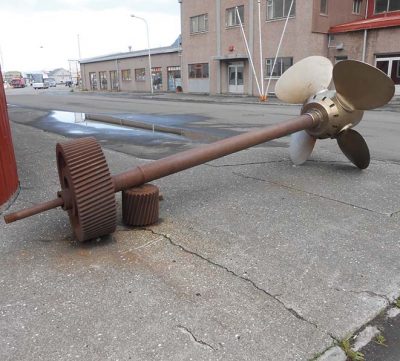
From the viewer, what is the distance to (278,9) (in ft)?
92.3

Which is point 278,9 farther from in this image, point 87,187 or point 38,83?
point 38,83

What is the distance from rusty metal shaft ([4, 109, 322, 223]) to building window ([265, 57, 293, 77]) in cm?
2352

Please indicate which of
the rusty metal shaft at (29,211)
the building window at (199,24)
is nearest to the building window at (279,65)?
the building window at (199,24)

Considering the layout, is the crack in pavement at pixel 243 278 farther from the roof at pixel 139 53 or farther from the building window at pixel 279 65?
the roof at pixel 139 53

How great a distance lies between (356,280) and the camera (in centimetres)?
343

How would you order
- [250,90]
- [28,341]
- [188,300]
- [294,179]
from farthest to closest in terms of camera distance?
[250,90]
[294,179]
[188,300]
[28,341]

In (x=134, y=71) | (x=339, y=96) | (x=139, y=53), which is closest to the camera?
(x=339, y=96)

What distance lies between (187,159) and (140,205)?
74 centimetres

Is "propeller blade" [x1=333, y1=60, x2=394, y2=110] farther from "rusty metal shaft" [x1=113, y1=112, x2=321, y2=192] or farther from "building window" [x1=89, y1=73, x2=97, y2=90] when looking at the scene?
"building window" [x1=89, y1=73, x2=97, y2=90]

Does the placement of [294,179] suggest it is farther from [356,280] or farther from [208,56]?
[208,56]

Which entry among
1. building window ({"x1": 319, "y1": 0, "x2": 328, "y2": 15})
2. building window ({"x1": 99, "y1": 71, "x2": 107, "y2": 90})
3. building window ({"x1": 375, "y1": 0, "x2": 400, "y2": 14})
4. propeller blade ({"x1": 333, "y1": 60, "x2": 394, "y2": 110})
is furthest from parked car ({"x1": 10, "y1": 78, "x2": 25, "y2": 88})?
propeller blade ({"x1": 333, "y1": 60, "x2": 394, "y2": 110})

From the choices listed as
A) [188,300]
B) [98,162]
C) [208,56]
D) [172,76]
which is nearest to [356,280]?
[188,300]

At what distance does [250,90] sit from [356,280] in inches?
1141

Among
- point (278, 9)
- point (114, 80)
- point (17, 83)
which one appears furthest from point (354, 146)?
point (17, 83)
